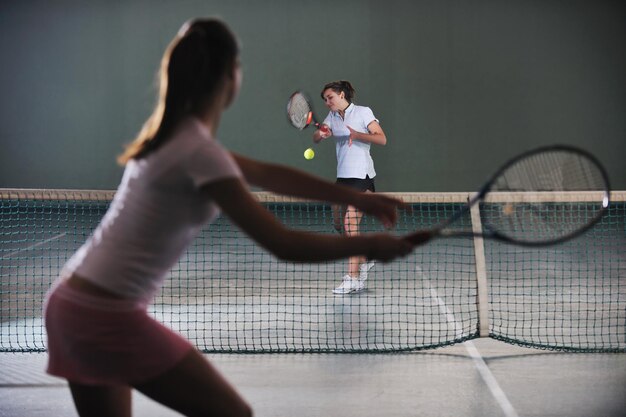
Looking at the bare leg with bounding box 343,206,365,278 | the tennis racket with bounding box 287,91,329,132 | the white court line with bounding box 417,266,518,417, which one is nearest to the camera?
the white court line with bounding box 417,266,518,417

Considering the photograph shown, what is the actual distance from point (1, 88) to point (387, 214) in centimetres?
1441

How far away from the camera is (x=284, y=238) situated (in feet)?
5.19

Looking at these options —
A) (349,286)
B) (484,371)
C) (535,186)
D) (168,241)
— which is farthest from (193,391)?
(349,286)

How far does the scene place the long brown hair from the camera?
5.30 ft

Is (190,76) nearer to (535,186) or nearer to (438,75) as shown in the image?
(535,186)

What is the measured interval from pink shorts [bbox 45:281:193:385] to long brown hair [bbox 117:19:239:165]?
327 millimetres

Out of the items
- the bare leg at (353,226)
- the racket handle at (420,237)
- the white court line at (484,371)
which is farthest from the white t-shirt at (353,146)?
the racket handle at (420,237)

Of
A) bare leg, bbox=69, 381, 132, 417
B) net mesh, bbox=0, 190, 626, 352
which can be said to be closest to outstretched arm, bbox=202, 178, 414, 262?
bare leg, bbox=69, 381, 132, 417

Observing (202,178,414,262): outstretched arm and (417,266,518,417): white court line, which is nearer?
(202,178,414,262): outstretched arm

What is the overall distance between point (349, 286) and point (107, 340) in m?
4.76

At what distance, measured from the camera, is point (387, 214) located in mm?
2080

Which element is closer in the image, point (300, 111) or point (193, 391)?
point (193, 391)

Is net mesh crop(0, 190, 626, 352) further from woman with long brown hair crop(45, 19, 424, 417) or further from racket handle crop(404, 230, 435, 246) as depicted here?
woman with long brown hair crop(45, 19, 424, 417)

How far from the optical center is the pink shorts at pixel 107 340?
1.64m
